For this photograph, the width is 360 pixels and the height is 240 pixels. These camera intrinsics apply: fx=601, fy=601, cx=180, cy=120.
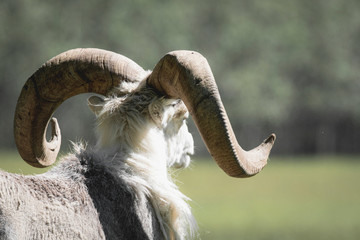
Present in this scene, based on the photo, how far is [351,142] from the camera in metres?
56.7

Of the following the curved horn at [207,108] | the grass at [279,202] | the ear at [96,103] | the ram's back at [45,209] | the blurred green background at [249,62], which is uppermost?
the blurred green background at [249,62]

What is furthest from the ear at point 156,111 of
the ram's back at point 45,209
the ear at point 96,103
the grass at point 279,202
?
the grass at point 279,202

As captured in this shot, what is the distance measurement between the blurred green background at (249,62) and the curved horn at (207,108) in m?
24.5

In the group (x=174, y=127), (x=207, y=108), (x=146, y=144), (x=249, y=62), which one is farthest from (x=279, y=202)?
(x=249, y=62)

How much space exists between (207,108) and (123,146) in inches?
32.9

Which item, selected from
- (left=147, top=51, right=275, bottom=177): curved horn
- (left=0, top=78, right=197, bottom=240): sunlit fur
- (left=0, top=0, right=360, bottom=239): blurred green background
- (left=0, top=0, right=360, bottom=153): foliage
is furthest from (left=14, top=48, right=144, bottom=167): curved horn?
(left=0, top=0, right=360, bottom=153): foliage

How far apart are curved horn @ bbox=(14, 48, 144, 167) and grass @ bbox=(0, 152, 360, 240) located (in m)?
6.34

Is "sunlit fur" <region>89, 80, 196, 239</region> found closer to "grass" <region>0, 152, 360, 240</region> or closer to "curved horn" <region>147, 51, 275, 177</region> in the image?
"curved horn" <region>147, 51, 275, 177</region>

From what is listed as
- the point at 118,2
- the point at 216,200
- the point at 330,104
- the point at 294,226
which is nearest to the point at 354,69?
the point at 330,104

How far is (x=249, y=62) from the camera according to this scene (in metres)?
55.0

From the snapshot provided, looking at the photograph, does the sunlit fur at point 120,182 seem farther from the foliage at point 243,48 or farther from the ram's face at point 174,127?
the foliage at point 243,48

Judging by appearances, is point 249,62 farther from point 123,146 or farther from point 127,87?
point 123,146

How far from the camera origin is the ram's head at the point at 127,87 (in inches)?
163

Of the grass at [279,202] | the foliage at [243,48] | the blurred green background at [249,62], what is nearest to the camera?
the grass at [279,202]
